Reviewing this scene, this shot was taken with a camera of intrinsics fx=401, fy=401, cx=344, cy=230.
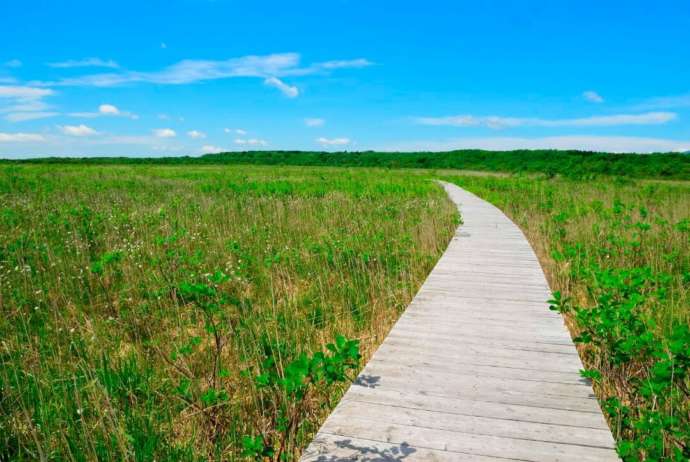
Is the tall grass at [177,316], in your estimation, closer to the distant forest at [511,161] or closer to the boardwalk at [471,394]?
the boardwalk at [471,394]

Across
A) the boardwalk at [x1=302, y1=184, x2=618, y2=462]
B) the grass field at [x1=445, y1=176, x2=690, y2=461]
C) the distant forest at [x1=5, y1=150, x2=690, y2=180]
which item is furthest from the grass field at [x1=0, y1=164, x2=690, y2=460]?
the distant forest at [x1=5, y1=150, x2=690, y2=180]

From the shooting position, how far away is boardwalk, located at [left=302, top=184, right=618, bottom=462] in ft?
6.34

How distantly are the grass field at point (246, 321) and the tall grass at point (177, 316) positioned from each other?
0.02 meters

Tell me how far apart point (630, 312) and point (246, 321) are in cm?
329

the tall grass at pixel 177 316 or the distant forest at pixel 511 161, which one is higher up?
the distant forest at pixel 511 161

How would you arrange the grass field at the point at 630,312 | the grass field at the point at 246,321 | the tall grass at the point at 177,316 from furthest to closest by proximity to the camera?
the tall grass at the point at 177,316, the grass field at the point at 246,321, the grass field at the point at 630,312

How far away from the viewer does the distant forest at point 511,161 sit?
3338cm

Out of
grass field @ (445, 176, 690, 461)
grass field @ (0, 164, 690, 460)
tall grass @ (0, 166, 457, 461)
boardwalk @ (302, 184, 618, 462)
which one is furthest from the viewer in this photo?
tall grass @ (0, 166, 457, 461)

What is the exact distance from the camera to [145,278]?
17.3ft

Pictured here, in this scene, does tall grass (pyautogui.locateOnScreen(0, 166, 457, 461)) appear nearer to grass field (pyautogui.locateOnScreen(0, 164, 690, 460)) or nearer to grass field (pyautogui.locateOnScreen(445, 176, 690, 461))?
grass field (pyautogui.locateOnScreen(0, 164, 690, 460))

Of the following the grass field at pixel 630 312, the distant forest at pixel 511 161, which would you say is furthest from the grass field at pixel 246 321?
the distant forest at pixel 511 161

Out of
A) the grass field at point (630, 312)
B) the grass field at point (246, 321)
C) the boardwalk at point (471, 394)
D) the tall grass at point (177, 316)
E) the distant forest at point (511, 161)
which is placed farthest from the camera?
the distant forest at point (511, 161)

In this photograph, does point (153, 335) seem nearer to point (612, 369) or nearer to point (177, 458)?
point (177, 458)

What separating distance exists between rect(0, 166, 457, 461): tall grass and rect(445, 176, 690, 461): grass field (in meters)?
1.78
